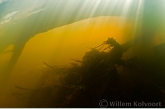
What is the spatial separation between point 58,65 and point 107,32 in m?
0.60

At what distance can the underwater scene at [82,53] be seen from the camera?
1.48 m

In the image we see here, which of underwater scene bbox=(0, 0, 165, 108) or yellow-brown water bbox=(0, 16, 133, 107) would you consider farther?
yellow-brown water bbox=(0, 16, 133, 107)

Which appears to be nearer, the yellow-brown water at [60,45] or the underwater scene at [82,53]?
the underwater scene at [82,53]

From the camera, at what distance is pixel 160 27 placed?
5.39 ft

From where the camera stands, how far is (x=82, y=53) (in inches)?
63.6

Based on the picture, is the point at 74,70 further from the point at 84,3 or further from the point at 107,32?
the point at 84,3

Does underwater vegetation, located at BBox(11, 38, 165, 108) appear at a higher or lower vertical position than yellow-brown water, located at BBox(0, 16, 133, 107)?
lower

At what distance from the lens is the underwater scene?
148 cm

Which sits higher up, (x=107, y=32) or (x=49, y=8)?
(x=49, y=8)

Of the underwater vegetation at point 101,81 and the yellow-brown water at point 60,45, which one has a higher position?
the yellow-brown water at point 60,45

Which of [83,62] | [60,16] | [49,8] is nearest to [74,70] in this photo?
[83,62]

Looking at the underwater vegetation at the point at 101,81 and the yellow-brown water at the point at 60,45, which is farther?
the yellow-brown water at the point at 60,45

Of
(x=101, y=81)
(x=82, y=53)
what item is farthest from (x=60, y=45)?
(x=101, y=81)

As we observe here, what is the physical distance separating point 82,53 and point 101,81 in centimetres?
34
